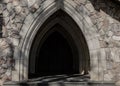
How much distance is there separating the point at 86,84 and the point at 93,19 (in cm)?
165

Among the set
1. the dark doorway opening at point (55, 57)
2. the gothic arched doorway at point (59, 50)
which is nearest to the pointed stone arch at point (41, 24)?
the gothic arched doorway at point (59, 50)

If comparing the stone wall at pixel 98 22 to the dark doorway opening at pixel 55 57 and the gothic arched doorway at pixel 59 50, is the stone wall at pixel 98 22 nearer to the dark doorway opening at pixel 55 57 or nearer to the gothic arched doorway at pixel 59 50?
the gothic arched doorway at pixel 59 50

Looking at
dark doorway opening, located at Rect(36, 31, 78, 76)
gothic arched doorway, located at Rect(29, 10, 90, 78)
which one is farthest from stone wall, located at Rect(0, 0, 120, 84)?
dark doorway opening, located at Rect(36, 31, 78, 76)

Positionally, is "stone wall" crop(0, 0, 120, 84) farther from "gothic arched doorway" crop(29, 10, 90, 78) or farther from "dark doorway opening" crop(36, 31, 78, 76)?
"dark doorway opening" crop(36, 31, 78, 76)

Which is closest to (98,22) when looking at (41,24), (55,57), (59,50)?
(41,24)

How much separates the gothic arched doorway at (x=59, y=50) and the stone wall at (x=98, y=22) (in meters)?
1.41

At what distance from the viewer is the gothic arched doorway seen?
789 centimetres

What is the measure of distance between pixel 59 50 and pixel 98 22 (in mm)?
2780

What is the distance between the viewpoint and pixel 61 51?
29.3 ft

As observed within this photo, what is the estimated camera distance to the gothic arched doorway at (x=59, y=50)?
311 inches

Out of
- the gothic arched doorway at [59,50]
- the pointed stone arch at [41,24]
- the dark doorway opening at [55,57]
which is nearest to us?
the pointed stone arch at [41,24]

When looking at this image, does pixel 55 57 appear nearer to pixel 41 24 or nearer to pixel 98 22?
pixel 41 24

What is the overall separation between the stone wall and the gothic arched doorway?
4.63 ft

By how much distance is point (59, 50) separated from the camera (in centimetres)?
894
